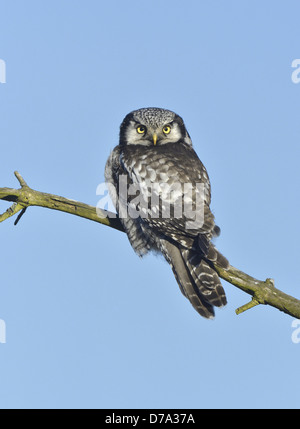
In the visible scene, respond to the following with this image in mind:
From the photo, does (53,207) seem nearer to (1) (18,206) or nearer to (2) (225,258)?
(1) (18,206)

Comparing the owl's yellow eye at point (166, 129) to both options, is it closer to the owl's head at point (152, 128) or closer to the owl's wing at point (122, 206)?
the owl's head at point (152, 128)

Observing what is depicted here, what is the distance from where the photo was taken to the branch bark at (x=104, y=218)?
201 inches

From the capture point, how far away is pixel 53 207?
5855 mm

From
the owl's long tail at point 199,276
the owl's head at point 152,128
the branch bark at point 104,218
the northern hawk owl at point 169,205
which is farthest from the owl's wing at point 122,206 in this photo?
the owl's long tail at point 199,276

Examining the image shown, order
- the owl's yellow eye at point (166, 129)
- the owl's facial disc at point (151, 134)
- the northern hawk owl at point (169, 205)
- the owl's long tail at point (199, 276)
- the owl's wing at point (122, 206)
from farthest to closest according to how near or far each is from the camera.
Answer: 1. the owl's yellow eye at point (166, 129)
2. the owl's facial disc at point (151, 134)
3. the owl's wing at point (122, 206)
4. the northern hawk owl at point (169, 205)
5. the owl's long tail at point (199, 276)

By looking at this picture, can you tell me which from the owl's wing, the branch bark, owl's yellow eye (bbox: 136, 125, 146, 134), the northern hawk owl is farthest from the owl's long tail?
owl's yellow eye (bbox: 136, 125, 146, 134)

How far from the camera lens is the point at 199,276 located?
6.03m

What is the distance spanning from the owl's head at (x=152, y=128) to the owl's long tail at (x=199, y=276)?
1281 mm

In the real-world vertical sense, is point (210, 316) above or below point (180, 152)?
below

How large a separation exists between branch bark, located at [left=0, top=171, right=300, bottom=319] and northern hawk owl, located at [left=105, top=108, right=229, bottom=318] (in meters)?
0.22

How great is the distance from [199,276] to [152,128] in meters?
1.92
